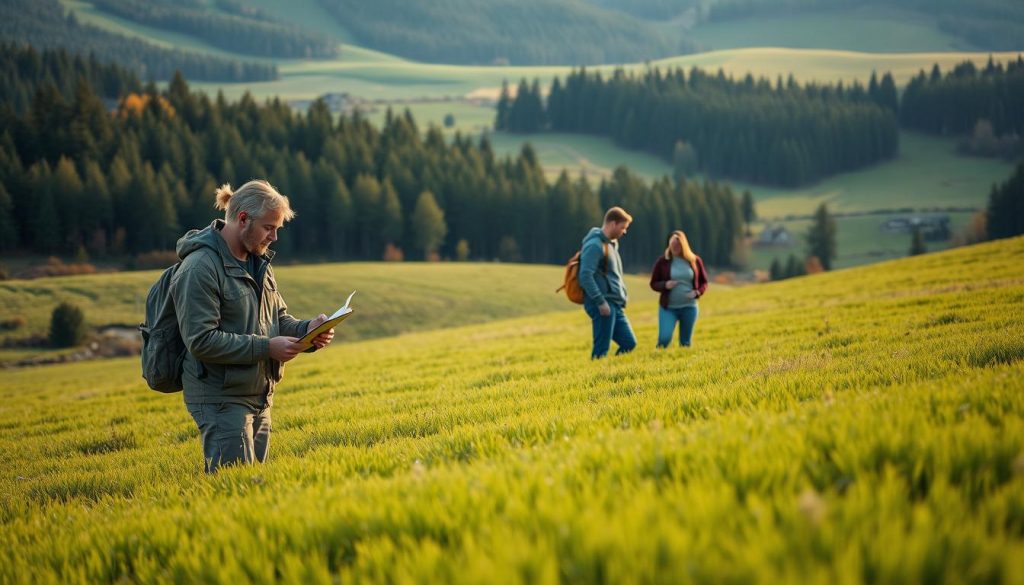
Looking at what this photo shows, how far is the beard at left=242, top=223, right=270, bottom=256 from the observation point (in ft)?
22.0

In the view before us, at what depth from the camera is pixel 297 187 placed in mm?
107125

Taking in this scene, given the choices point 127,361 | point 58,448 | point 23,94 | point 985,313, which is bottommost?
point 127,361

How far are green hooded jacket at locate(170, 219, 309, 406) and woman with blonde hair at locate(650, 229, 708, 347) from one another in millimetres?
9559

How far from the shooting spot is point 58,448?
11883mm

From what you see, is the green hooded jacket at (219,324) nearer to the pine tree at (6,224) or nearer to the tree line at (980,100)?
the pine tree at (6,224)

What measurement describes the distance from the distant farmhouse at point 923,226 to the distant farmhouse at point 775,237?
58.7ft

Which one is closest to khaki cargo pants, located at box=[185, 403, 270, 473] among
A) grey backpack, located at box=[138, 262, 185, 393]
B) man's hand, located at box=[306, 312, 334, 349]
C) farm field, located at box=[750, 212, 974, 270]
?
grey backpack, located at box=[138, 262, 185, 393]

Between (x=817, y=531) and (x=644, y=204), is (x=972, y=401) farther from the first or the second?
(x=644, y=204)

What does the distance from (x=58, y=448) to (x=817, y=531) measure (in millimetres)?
12801

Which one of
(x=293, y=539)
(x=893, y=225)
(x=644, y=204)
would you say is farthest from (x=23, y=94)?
(x=293, y=539)

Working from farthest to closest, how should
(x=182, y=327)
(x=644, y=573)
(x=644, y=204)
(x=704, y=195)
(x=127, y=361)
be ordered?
(x=704, y=195) → (x=644, y=204) → (x=127, y=361) → (x=182, y=327) → (x=644, y=573)

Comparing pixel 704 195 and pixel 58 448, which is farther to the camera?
pixel 704 195

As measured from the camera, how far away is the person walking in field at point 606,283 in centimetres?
1376

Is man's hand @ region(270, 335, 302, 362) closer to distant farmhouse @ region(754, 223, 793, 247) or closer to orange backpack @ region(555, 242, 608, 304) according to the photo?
orange backpack @ region(555, 242, 608, 304)
